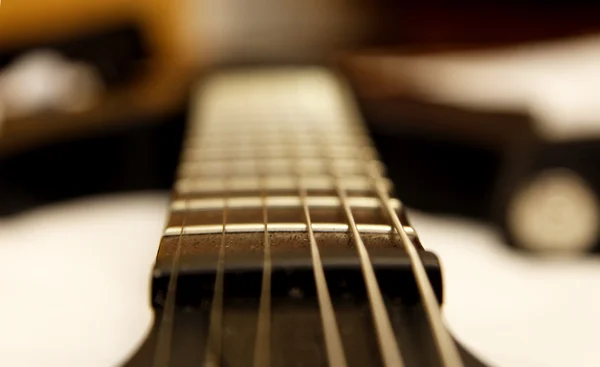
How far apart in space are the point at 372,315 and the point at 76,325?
11.8 inches

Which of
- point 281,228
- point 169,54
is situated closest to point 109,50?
point 169,54

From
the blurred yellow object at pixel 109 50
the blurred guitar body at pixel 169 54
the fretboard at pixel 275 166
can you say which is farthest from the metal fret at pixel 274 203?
the blurred yellow object at pixel 109 50

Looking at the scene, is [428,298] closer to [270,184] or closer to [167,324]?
[167,324]

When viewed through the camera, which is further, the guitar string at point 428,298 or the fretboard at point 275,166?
the fretboard at point 275,166

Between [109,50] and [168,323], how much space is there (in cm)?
104

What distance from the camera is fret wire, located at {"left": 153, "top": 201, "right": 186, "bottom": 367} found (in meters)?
0.32

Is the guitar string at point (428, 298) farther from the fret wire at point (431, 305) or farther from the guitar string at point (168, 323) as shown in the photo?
the guitar string at point (168, 323)

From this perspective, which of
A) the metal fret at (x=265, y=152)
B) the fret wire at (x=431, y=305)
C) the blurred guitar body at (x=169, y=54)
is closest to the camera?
the fret wire at (x=431, y=305)

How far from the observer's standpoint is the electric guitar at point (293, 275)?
1.06 ft

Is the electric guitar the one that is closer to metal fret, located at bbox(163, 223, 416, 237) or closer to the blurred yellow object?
metal fret, located at bbox(163, 223, 416, 237)

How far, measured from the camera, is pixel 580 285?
2.09ft

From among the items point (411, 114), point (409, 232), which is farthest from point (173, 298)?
point (411, 114)

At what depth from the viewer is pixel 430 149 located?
0.83 meters

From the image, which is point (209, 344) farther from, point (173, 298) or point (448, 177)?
point (448, 177)
